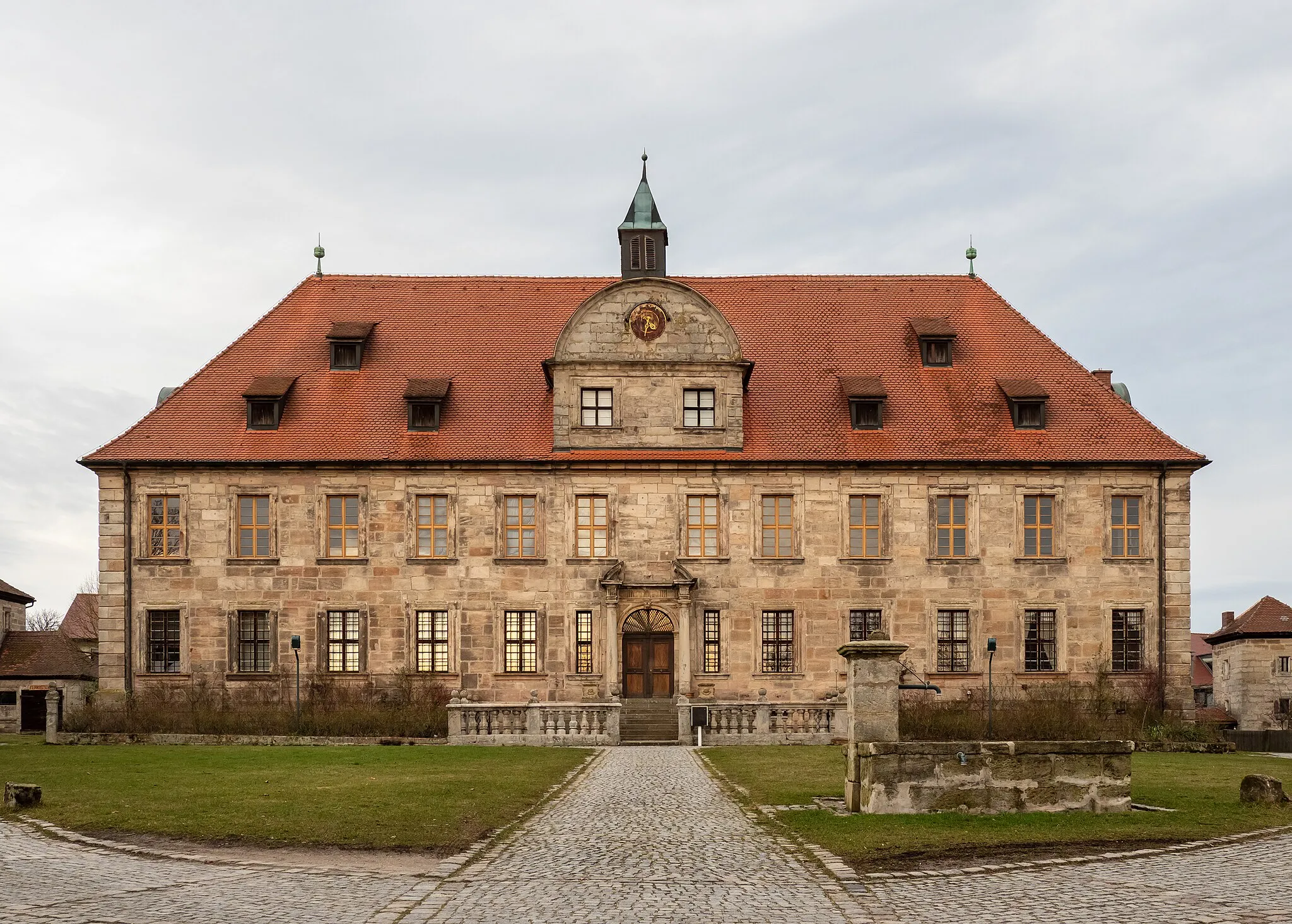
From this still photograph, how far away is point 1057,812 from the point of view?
16.8m

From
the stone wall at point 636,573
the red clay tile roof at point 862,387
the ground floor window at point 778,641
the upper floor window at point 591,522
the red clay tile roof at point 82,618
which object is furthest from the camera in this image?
the red clay tile roof at point 82,618

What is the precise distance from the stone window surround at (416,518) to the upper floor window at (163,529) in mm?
6585

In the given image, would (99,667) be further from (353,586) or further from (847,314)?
(847,314)

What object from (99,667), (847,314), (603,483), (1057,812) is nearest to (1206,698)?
(847,314)

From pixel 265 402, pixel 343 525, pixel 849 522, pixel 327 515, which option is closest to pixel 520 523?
pixel 343 525

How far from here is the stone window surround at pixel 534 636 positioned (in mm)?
38875

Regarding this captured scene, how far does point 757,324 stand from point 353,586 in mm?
15261

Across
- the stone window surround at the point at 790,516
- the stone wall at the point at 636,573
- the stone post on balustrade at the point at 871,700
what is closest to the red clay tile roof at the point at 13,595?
the stone wall at the point at 636,573

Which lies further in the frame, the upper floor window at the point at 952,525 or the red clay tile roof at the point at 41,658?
Result: the red clay tile roof at the point at 41,658

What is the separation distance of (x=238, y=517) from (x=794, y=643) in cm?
1654

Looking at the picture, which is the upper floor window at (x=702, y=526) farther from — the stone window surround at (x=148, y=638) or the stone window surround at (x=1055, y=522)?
the stone window surround at (x=148, y=638)

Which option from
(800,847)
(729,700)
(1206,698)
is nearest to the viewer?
(800,847)

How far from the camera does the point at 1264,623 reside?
5712 cm

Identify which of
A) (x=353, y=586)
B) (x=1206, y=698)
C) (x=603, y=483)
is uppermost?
(x=603, y=483)
